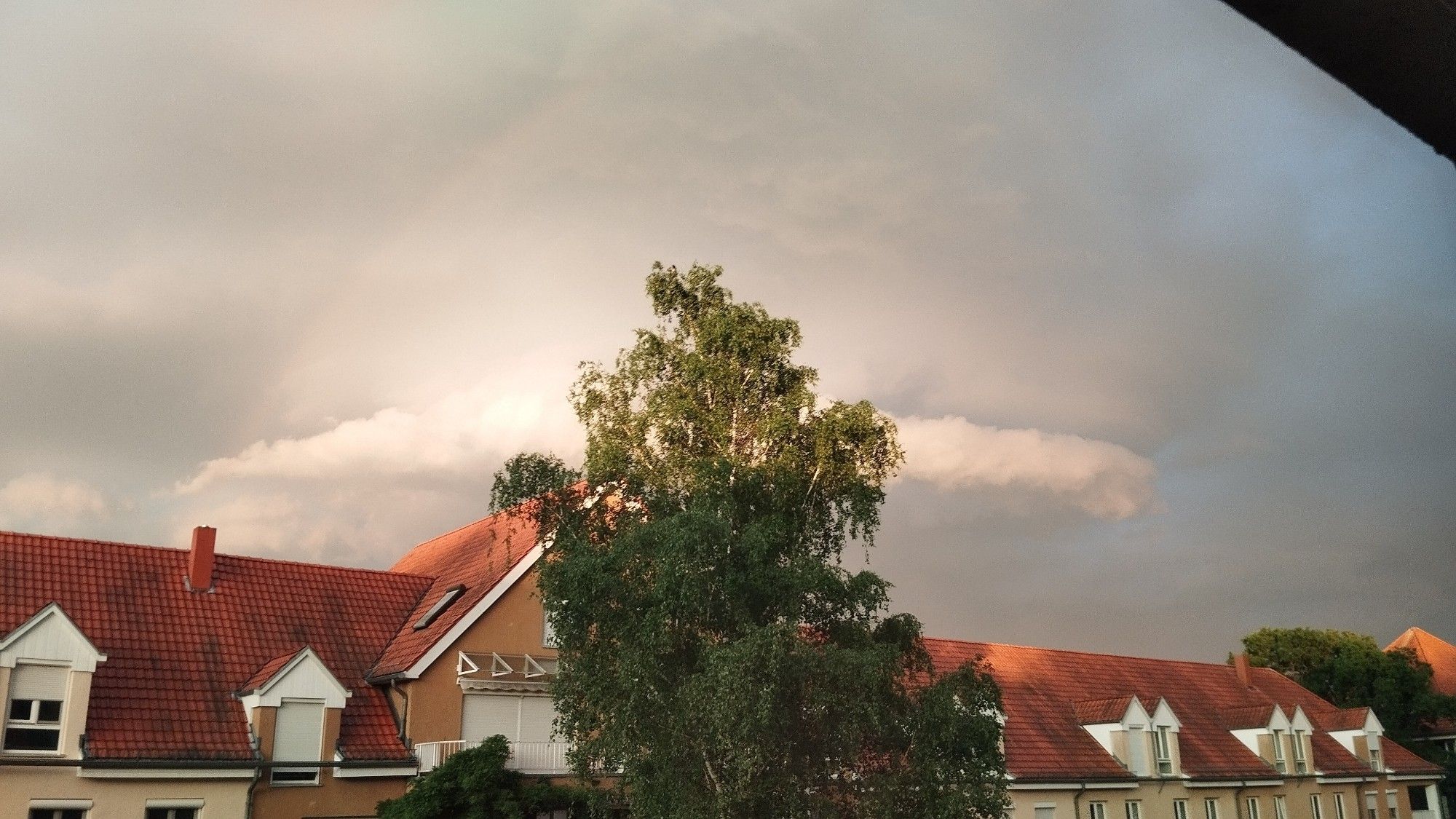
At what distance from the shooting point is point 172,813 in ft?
79.0

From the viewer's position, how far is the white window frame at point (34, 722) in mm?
22828

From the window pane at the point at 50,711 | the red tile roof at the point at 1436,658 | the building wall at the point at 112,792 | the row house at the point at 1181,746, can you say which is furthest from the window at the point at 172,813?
the red tile roof at the point at 1436,658

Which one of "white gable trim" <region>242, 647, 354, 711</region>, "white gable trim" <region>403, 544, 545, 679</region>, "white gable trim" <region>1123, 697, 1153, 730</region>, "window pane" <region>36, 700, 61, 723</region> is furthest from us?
"white gable trim" <region>1123, 697, 1153, 730</region>

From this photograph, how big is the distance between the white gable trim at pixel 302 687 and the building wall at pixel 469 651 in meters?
1.69

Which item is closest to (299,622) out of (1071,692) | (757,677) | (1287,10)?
(757,677)

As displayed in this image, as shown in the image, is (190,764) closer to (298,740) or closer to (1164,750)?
(298,740)

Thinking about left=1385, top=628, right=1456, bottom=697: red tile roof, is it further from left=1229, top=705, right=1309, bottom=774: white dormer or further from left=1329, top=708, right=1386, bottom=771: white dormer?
left=1229, top=705, right=1309, bottom=774: white dormer

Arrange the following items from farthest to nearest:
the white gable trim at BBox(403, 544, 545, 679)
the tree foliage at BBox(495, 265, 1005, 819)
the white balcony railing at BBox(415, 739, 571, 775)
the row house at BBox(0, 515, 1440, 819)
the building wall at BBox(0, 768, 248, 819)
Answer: the white gable trim at BBox(403, 544, 545, 679), the white balcony railing at BBox(415, 739, 571, 775), the row house at BBox(0, 515, 1440, 819), the building wall at BBox(0, 768, 248, 819), the tree foliage at BBox(495, 265, 1005, 819)

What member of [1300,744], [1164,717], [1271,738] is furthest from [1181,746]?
[1300,744]

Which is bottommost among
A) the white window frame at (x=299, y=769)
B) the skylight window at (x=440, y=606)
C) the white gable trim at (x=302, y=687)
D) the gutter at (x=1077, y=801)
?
the gutter at (x=1077, y=801)

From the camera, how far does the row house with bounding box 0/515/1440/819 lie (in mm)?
23656

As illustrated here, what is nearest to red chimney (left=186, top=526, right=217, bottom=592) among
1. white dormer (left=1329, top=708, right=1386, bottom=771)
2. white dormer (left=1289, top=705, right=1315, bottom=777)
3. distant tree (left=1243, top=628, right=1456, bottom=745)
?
white dormer (left=1289, top=705, right=1315, bottom=777)

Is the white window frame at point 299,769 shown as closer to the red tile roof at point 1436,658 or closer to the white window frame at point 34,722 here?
the white window frame at point 34,722

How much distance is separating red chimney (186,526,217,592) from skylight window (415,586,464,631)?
5321mm
